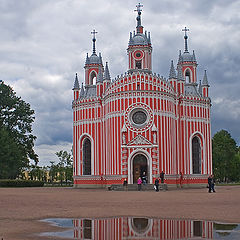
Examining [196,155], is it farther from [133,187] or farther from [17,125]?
[17,125]

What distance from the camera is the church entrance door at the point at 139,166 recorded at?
55.3 m

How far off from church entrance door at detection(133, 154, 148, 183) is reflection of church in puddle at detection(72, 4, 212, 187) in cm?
13

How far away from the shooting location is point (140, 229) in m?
14.6

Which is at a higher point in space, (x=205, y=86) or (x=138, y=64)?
(x=138, y=64)

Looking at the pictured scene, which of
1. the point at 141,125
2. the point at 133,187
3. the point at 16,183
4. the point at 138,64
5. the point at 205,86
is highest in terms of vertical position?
the point at 138,64

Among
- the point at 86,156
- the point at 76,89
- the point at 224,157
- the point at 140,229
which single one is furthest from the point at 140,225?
the point at 224,157

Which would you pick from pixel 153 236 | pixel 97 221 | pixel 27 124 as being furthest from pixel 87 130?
pixel 153 236

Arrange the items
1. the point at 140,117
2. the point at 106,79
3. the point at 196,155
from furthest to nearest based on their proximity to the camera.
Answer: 1. the point at 106,79
2. the point at 196,155
3. the point at 140,117

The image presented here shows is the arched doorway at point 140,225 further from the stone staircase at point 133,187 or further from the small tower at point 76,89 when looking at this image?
the small tower at point 76,89

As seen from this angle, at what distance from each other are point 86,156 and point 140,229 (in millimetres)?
47062

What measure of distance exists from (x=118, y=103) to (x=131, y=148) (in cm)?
652

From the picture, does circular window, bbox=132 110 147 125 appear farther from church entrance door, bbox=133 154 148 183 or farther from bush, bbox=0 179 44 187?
bush, bbox=0 179 44 187

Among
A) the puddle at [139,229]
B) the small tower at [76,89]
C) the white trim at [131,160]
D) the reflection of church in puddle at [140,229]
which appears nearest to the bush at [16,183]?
the small tower at [76,89]

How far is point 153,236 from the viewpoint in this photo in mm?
13289
